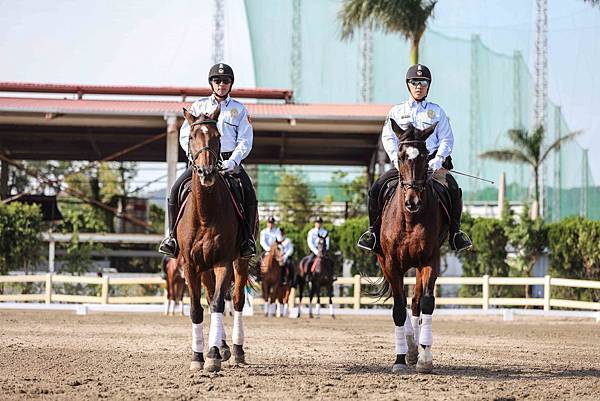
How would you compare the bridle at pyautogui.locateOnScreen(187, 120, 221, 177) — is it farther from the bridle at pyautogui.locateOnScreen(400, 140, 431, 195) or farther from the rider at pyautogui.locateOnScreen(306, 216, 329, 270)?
the rider at pyautogui.locateOnScreen(306, 216, 329, 270)

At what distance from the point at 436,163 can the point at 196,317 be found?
2966 mm

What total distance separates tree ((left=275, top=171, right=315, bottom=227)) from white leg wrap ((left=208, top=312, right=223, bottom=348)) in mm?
30225

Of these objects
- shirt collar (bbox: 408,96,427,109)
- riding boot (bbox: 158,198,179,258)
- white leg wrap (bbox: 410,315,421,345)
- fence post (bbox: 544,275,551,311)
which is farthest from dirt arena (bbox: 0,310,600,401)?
fence post (bbox: 544,275,551,311)

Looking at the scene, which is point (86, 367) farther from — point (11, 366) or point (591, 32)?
point (591, 32)

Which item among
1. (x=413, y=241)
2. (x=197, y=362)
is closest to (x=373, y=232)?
(x=413, y=241)

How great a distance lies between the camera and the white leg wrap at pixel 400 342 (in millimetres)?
10375

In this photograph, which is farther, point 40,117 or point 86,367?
point 40,117

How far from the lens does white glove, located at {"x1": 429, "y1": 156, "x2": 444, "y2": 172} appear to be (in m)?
10.4

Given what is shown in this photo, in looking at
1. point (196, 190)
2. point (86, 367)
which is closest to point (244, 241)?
point (196, 190)

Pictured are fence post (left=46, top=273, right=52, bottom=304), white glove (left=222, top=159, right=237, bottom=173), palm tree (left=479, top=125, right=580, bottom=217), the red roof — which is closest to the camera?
white glove (left=222, top=159, right=237, bottom=173)

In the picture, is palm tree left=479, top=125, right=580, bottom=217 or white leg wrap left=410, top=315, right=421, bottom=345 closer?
white leg wrap left=410, top=315, right=421, bottom=345

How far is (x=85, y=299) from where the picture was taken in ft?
100

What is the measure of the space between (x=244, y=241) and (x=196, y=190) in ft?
3.08

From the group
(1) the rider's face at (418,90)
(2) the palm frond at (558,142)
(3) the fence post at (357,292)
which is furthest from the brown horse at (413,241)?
(2) the palm frond at (558,142)
